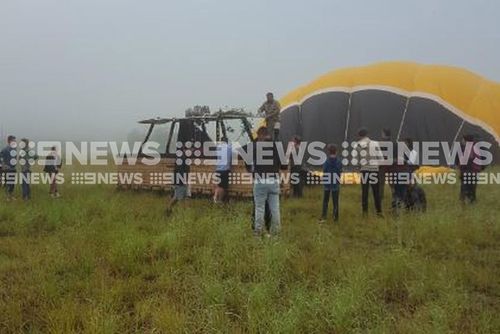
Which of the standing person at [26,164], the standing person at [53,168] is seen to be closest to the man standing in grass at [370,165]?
the standing person at [53,168]

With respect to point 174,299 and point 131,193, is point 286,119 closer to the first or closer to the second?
point 131,193

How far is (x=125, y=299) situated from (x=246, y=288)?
3.88 feet

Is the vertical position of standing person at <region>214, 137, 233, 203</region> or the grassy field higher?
standing person at <region>214, 137, 233, 203</region>

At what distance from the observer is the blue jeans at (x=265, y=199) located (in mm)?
7137

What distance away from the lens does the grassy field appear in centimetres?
428

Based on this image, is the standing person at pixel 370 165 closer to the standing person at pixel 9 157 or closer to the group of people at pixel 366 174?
the group of people at pixel 366 174

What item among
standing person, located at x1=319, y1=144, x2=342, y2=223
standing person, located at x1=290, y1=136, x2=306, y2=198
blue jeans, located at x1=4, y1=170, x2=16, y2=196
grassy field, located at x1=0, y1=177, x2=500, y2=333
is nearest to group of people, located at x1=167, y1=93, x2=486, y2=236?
standing person, located at x1=319, y1=144, x2=342, y2=223

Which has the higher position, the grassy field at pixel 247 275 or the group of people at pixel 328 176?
the group of people at pixel 328 176

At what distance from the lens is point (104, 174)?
56.1 feet

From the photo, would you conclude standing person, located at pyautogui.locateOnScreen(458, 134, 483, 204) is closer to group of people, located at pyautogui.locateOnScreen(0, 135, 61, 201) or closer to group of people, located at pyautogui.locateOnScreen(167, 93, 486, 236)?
group of people, located at pyautogui.locateOnScreen(167, 93, 486, 236)

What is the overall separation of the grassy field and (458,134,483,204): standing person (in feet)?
7.02

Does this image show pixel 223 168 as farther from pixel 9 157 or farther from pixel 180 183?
pixel 9 157

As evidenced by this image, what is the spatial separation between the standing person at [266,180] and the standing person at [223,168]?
284 centimetres

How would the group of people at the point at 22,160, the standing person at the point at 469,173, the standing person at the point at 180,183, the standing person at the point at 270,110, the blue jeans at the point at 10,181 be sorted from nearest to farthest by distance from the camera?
the standing person at the point at 180,183
the standing person at the point at 270,110
the standing person at the point at 469,173
the blue jeans at the point at 10,181
the group of people at the point at 22,160
